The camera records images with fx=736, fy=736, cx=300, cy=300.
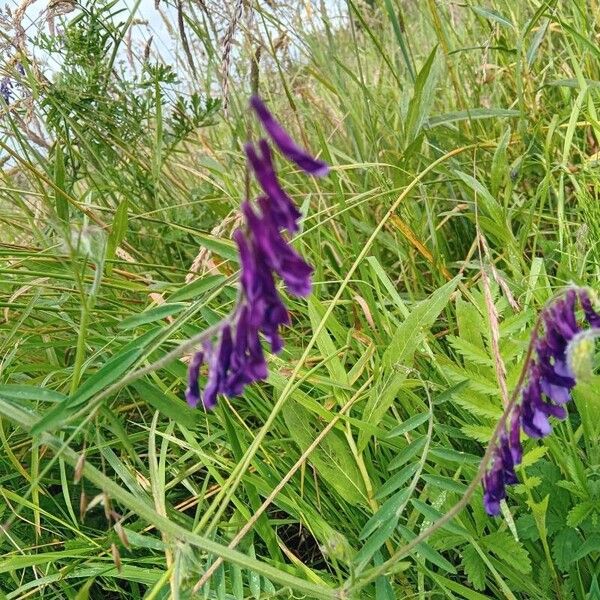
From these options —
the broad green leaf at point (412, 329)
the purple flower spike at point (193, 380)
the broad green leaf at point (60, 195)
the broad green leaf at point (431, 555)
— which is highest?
the broad green leaf at point (60, 195)

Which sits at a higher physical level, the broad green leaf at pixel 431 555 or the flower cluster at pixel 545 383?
the flower cluster at pixel 545 383

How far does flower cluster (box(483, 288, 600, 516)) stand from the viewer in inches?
38.5

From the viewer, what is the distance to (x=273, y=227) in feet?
2.44

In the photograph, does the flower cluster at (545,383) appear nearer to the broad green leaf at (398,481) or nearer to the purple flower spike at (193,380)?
the broad green leaf at (398,481)

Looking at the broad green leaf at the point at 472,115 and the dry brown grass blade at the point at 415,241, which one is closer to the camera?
the dry brown grass blade at the point at 415,241

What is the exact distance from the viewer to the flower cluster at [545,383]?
979mm

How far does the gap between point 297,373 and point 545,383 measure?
68cm

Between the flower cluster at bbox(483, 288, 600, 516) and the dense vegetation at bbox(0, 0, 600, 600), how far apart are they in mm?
196

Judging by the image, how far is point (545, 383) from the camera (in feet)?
3.27

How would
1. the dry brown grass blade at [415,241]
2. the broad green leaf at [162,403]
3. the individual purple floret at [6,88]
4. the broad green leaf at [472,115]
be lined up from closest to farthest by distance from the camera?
the broad green leaf at [162,403] < the dry brown grass blade at [415,241] < the broad green leaf at [472,115] < the individual purple floret at [6,88]

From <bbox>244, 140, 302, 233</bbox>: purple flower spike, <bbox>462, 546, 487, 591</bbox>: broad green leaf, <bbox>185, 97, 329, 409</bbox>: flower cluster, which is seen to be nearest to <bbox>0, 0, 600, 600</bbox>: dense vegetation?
<bbox>462, 546, 487, 591</bbox>: broad green leaf

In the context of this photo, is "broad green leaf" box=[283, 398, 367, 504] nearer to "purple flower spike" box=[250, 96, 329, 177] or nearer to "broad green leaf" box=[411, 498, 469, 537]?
"broad green leaf" box=[411, 498, 469, 537]

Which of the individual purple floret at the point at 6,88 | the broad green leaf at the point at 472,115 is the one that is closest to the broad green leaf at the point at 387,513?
the broad green leaf at the point at 472,115

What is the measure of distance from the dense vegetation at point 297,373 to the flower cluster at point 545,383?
20 centimetres
